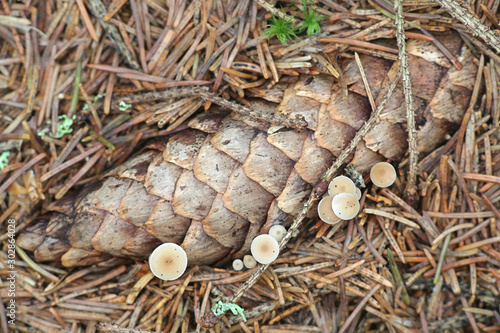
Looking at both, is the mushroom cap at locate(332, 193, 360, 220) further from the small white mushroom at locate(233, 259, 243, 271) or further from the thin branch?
the small white mushroom at locate(233, 259, 243, 271)

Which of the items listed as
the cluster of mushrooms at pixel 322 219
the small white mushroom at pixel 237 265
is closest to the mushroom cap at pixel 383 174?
the cluster of mushrooms at pixel 322 219

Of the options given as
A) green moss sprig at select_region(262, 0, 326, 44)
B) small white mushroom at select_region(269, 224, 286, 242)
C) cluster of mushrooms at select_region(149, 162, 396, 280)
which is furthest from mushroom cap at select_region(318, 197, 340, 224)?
green moss sprig at select_region(262, 0, 326, 44)

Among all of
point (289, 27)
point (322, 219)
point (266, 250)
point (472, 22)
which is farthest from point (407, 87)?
point (266, 250)

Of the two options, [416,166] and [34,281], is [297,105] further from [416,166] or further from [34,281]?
[34,281]

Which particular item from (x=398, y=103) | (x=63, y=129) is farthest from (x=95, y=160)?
(x=398, y=103)

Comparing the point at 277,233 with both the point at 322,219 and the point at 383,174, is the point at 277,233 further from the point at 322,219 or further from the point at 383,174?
the point at 383,174

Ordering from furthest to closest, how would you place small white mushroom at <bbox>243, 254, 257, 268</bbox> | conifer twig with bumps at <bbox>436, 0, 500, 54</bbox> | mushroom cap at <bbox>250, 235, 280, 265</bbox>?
small white mushroom at <bbox>243, 254, 257, 268</bbox>, mushroom cap at <bbox>250, 235, 280, 265</bbox>, conifer twig with bumps at <bbox>436, 0, 500, 54</bbox>

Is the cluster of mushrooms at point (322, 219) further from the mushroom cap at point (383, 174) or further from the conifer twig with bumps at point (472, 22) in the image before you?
the conifer twig with bumps at point (472, 22)

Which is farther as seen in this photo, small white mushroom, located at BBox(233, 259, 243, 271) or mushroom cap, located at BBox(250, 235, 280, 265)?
small white mushroom, located at BBox(233, 259, 243, 271)
